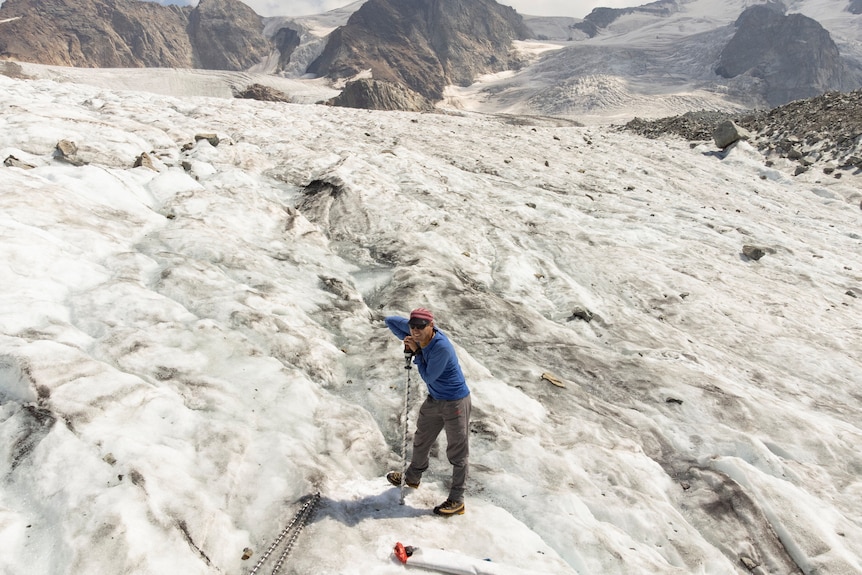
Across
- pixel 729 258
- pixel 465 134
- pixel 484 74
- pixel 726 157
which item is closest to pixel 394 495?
pixel 729 258

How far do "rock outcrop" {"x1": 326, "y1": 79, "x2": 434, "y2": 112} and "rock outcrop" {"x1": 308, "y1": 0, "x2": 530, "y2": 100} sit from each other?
186 feet

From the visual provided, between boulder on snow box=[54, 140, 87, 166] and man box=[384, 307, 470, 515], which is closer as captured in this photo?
man box=[384, 307, 470, 515]

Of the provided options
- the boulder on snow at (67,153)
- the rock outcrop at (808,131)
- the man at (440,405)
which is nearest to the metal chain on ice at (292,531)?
the man at (440,405)

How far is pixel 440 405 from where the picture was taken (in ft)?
17.5

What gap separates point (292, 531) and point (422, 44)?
7716 inches

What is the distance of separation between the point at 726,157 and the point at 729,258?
16091 millimetres

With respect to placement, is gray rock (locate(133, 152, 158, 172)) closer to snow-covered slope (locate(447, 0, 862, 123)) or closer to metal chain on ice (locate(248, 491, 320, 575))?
metal chain on ice (locate(248, 491, 320, 575))

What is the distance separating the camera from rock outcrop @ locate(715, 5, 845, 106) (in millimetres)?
134375

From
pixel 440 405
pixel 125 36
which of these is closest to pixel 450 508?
pixel 440 405

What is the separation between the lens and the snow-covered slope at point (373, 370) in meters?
4.76

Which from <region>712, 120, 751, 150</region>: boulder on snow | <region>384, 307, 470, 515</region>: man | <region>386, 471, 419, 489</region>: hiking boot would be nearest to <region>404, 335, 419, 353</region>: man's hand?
<region>384, 307, 470, 515</region>: man

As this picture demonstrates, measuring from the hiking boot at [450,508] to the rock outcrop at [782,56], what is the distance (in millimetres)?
163653

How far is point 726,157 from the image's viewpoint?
2722 cm

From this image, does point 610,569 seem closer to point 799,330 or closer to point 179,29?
point 799,330
